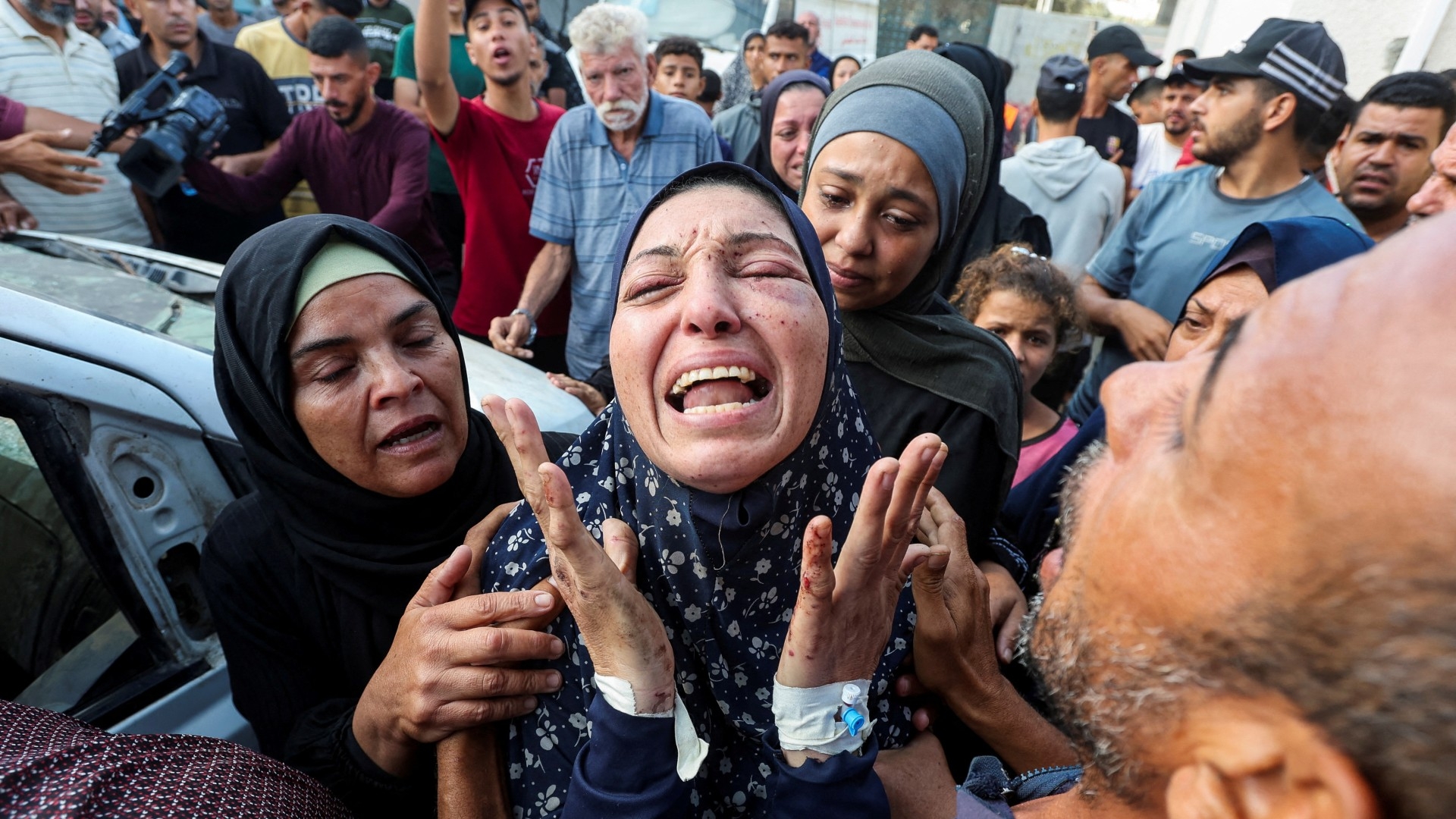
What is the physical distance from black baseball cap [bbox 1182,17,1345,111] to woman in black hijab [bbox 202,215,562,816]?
147 inches

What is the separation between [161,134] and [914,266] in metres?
4.08

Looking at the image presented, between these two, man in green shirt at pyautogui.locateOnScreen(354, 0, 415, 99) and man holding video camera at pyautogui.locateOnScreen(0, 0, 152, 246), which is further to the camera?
man in green shirt at pyautogui.locateOnScreen(354, 0, 415, 99)

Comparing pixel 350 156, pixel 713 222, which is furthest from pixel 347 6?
pixel 713 222

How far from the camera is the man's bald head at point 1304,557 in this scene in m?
0.61

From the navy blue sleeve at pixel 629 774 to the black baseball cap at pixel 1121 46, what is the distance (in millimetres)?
8137

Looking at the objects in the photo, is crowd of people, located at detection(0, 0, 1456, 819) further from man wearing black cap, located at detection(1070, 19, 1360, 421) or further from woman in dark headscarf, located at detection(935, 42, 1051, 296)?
woman in dark headscarf, located at detection(935, 42, 1051, 296)

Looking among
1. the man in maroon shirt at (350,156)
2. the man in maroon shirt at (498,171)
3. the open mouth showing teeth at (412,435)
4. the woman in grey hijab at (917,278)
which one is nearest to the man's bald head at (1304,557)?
the woman in grey hijab at (917,278)

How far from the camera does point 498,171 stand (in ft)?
14.0

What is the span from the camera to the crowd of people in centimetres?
68

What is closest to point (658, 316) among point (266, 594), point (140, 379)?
point (266, 594)

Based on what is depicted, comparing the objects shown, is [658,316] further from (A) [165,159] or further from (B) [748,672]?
(A) [165,159]

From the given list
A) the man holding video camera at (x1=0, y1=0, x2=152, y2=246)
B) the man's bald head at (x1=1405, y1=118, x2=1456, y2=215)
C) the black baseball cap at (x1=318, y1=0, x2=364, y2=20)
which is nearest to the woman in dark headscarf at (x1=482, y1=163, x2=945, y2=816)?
the man's bald head at (x1=1405, y1=118, x2=1456, y2=215)

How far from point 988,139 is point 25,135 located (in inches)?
188

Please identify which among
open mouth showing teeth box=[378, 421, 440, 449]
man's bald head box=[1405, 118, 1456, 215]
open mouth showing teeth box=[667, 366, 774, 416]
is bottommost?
open mouth showing teeth box=[378, 421, 440, 449]
